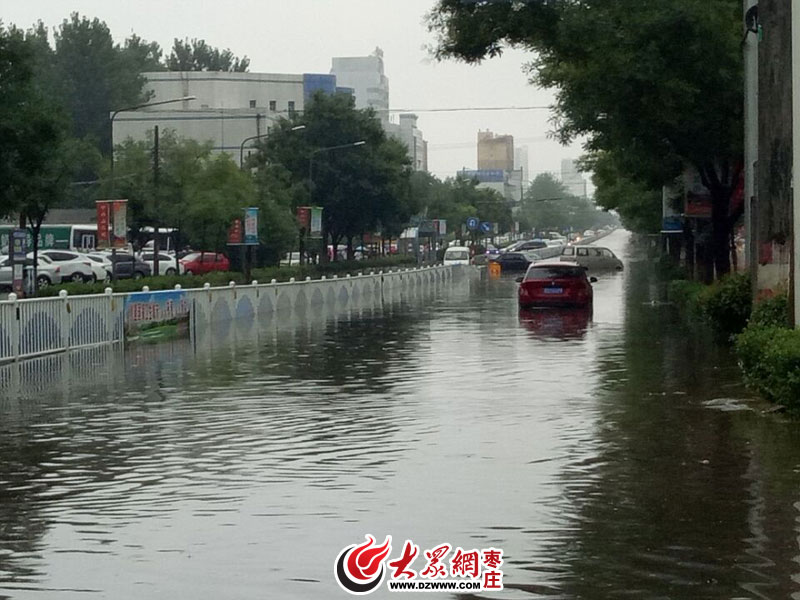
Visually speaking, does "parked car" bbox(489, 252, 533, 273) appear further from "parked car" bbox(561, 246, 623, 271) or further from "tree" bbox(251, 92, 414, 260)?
"tree" bbox(251, 92, 414, 260)

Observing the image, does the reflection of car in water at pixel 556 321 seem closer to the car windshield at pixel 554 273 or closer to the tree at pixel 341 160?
the car windshield at pixel 554 273

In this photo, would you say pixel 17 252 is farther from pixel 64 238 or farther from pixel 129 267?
pixel 64 238

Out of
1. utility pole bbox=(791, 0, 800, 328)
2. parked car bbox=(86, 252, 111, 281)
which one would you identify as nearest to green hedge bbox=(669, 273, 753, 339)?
utility pole bbox=(791, 0, 800, 328)

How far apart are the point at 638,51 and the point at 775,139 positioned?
456 inches

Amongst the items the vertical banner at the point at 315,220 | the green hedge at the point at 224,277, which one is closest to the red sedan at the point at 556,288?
the green hedge at the point at 224,277

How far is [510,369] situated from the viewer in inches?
836

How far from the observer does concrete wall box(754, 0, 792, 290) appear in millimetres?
A: 17016

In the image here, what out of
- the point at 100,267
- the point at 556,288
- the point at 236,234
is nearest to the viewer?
the point at 556,288

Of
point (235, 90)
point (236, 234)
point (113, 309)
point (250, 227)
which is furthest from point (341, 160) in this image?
point (235, 90)

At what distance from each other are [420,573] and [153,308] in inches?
834

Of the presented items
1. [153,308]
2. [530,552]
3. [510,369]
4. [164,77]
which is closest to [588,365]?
[510,369]

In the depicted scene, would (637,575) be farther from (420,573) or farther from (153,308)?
(153,308)

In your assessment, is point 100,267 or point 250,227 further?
point 100,267

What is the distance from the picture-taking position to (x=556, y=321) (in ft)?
111
